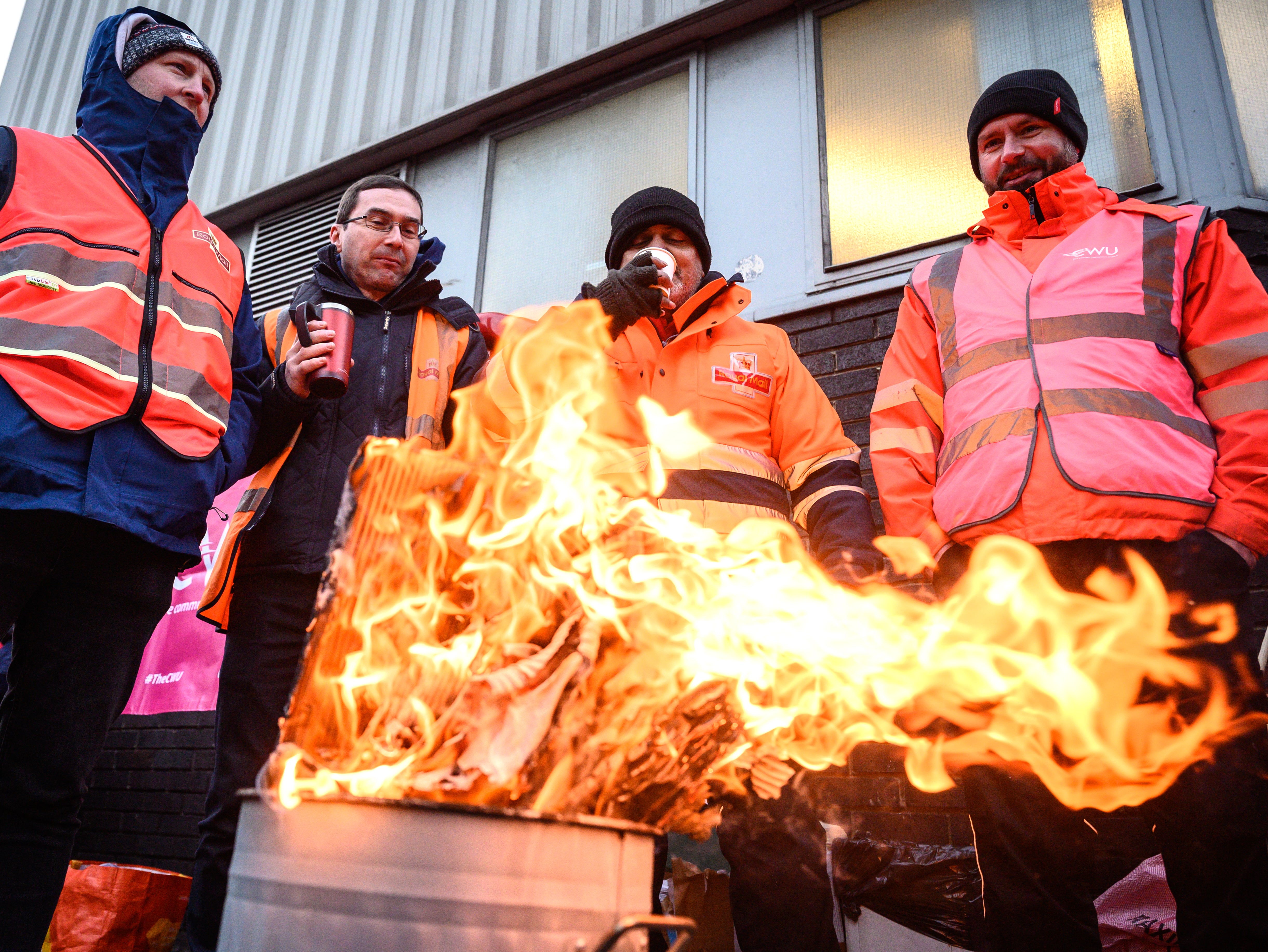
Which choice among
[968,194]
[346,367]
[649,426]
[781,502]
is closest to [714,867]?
[781,502]

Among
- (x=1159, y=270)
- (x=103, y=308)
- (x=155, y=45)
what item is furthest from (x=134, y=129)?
(x=1159, y=270)

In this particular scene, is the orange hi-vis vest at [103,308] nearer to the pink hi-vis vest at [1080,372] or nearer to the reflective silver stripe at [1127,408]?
the pink hi-vis vest at [1080,372]

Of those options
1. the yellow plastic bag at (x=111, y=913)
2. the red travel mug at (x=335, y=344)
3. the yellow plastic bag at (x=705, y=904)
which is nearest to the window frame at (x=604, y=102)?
the red travel mug at (x=335, y=344)

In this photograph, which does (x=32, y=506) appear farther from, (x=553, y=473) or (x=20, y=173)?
(x=553, y=473)

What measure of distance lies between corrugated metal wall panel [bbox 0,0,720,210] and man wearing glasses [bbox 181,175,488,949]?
3.12m

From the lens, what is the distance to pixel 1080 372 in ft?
8.06

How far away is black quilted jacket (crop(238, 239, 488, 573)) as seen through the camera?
9.19ft

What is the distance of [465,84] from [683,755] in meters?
5.98

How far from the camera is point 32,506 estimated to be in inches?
81.3

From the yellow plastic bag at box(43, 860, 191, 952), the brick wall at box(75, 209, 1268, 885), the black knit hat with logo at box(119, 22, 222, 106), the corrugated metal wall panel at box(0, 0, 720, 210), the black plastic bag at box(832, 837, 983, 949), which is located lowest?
the yellow plastic bag at box(43, 860, 191, 952)

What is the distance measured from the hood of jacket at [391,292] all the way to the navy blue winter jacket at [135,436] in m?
0.31

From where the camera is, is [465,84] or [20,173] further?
[465,84]

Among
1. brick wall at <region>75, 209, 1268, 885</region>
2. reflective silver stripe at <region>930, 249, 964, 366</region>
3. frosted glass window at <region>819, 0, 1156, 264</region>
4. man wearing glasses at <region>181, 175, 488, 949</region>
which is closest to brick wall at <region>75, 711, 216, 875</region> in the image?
brick wall at <region>75, 209, 1268, 885</region>

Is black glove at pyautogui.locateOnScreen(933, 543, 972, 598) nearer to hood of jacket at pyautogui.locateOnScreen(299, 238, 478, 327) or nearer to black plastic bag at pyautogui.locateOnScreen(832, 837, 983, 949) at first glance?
black plastic bag at pyautogui.locateOnScreen(832, 837, 983, 949)
